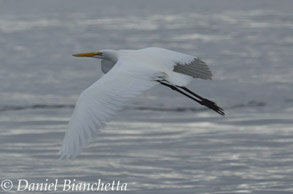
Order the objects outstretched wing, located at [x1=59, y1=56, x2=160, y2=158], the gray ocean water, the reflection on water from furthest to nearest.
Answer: the gray ocean water < the reflection on water < outstretched wing, located at [x1=59, y1=56, x2=160, y2=158]

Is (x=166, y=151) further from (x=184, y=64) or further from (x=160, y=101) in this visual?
(x=160, y=101)

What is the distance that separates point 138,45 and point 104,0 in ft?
21.6

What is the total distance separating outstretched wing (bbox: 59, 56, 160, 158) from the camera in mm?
5223

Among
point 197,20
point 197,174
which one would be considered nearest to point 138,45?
point 197,20

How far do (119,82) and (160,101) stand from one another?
4.99 meters

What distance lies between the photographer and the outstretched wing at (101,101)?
17.1 feet

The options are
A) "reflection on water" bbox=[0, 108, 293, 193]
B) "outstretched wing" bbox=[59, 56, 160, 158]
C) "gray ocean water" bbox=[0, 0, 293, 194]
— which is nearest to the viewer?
"outstretched wing" bbox=[59, 56, 160, 158]

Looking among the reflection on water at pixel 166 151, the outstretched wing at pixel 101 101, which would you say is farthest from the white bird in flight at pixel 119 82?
the reflection on water at pixel 166 151

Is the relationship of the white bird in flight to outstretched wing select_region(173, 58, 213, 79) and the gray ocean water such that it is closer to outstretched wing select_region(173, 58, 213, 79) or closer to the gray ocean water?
outstretched wing select_region(173, 58, 213, 79)

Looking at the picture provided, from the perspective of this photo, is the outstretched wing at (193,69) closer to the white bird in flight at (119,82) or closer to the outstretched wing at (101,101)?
the white bird in flight at (119,82)

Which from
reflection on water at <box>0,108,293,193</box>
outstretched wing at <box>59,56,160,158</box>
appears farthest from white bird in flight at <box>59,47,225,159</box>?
reflection on water at <box>0,108,293,193</box>

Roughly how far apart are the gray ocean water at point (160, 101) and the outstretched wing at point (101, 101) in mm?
1157

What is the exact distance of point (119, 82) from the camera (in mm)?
5867

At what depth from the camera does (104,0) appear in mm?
20938
